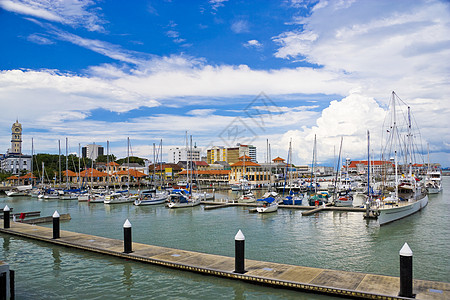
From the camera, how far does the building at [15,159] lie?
154 m

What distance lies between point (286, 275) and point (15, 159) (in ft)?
566

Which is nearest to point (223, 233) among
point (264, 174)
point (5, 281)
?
point (5, 281)

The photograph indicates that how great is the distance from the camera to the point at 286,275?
13.9 metres

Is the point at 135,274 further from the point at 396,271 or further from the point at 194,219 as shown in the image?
the point at 194,219

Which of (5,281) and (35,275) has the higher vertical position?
(5,281)

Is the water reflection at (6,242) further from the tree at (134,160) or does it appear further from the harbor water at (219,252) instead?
the tree at (134,160)

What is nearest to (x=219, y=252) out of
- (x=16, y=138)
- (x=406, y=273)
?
(x=406, y=273)

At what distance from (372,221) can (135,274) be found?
2565 centimetres

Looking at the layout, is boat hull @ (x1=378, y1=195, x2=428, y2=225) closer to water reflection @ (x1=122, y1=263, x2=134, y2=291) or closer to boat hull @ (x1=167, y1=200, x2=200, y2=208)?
water reflection @ (x1=122, y1=263, x2=134, y2=291)

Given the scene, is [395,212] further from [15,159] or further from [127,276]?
[15,159]

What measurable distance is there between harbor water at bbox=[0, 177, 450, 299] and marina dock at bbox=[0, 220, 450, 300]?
13.2 inches

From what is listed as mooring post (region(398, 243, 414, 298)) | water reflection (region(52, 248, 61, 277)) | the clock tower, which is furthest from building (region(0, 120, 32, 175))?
mooring post (region(398, 243, 414, 298))

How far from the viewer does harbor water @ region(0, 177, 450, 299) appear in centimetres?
1410

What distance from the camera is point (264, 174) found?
101 m
